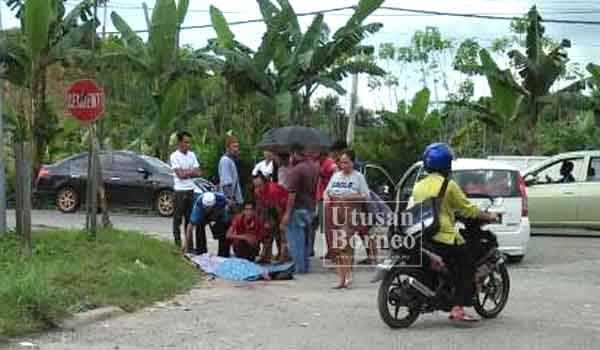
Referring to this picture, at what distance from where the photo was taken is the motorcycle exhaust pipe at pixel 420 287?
28.2ft

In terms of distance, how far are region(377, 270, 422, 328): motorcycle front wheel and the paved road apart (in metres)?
0.14

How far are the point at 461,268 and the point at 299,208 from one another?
4554mm

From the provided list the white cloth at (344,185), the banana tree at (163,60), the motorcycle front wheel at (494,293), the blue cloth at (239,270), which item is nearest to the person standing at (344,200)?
the white cloth at (344,185)

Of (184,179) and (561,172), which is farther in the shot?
(561,172)

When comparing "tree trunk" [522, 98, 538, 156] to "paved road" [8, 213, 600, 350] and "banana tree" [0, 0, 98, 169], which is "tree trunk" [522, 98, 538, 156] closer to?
"banana tree" [0, 0, 98, 169]

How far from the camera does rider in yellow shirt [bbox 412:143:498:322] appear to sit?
343 inches

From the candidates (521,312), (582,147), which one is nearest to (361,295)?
(521,312)

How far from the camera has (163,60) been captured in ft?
77.9

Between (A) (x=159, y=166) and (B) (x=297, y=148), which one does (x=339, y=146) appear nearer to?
(B) (x=297, y=148)

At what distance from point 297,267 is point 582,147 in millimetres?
22148

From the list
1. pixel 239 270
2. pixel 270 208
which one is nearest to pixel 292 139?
pixel 270 208

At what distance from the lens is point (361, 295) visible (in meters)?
11.1

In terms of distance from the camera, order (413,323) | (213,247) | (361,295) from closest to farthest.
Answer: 1. (413,323)
2. (361,295)
3. (213,247)

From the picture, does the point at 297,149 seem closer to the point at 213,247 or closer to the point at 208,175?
the point at 213,247
